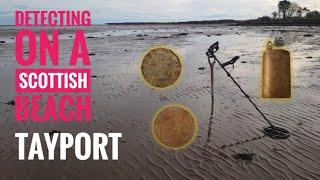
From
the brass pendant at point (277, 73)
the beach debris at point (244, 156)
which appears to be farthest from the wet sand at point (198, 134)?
the brass pendant at point (277, 73)

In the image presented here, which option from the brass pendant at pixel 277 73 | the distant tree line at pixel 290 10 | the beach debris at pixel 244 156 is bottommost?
the beach debris at pixel 244 156

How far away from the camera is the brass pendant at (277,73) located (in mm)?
5301

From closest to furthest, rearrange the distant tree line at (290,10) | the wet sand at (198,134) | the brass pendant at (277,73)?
1. the brass pendant at (277,73)
2. the wet sand at (198,134)
3. the distant tree line at (290,10)

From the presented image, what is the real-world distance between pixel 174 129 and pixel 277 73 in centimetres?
292

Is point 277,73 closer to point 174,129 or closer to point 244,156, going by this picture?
point 244,156

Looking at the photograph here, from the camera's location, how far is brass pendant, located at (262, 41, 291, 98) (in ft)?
17.4

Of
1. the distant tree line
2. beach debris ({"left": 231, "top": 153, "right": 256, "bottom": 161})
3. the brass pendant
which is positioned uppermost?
the distant tree line

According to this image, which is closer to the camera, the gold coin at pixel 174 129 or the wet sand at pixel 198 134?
the wet sand at pixel 198 134

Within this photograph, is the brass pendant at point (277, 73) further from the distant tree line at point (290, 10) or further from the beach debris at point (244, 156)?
the distant tree line at point (290, 10)

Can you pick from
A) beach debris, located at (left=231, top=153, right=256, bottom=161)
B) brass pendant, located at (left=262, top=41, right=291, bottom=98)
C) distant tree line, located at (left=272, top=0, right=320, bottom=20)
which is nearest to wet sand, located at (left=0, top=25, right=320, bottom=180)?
beach debris, located at (left=231, top=153, right=256, bottom=161)

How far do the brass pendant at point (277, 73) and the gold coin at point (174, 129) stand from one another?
2677 mm

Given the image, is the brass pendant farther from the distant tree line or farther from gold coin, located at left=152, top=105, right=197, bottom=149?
the distant tree line

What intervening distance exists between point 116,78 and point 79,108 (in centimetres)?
471

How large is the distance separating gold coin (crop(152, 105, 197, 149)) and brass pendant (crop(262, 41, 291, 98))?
2.68 meters
